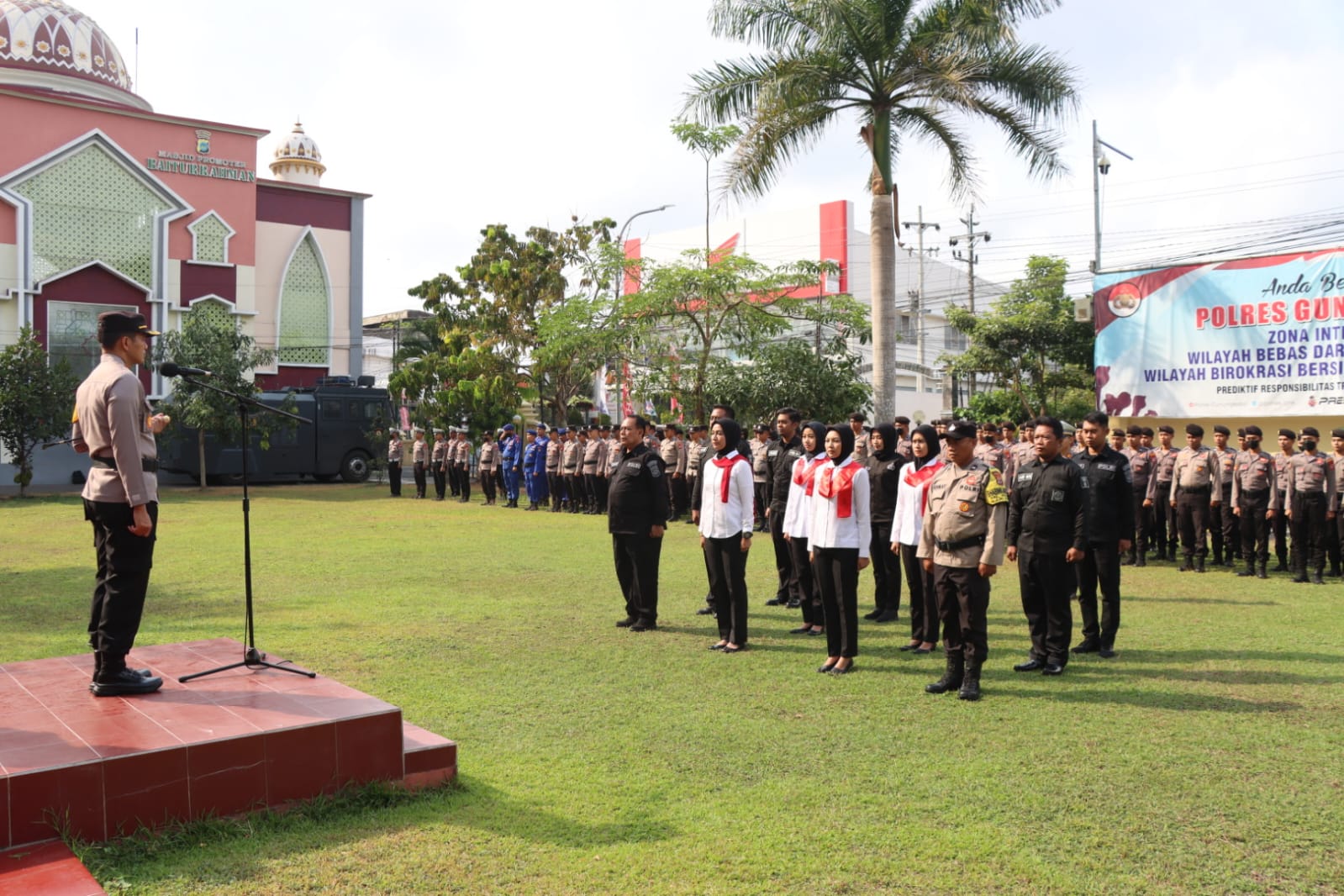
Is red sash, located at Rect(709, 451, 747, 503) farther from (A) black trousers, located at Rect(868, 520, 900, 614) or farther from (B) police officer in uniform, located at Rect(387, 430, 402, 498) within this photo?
(B) police officer in uniform, located at Rect(387, 430, 402, 498)

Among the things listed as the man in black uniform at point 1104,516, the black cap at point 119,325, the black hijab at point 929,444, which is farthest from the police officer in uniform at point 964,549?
the black cap at point 119,325

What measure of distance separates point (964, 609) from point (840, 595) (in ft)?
3.30

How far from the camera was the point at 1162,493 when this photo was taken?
13.1 metres

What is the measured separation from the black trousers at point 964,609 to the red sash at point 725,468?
1.90 m

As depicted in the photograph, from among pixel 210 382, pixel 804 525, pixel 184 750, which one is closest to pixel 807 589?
pixel 804 525

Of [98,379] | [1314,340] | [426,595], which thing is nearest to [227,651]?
[98,379]

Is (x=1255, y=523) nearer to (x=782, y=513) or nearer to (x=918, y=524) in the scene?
(x=782, y=513)

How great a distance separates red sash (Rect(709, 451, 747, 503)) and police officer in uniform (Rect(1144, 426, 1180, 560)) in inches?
287

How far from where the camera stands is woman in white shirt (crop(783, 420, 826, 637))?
8031mm

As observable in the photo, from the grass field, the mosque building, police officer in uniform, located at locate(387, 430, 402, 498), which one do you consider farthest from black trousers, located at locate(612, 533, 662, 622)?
the mosque building

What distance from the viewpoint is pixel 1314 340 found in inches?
556

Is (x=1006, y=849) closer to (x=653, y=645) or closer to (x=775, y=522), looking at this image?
(x=653, y=645)

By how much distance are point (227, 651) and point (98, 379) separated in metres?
1.75

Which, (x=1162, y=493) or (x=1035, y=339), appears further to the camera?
(x=1035, y=339)
